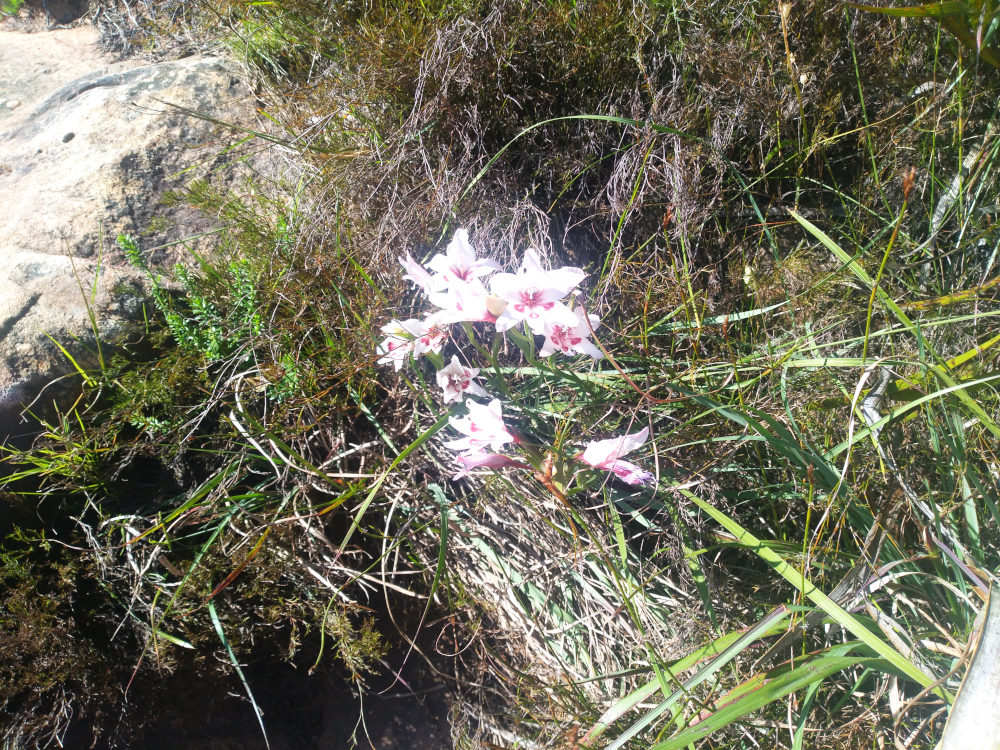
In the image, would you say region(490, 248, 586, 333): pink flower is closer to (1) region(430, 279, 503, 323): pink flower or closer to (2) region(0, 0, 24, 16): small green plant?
(1) region(430, 279, 503, 323): pink flower

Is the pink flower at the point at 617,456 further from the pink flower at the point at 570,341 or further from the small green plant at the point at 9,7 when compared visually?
the small green plant at the point at 9,7

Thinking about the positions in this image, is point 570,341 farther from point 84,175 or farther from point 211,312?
point 84,175

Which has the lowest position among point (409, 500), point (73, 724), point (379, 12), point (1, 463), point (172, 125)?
point (73, 724)

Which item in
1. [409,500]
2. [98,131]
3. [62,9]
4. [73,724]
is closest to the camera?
[73,724]

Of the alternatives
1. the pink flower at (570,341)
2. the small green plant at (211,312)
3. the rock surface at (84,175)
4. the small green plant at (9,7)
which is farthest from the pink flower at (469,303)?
the small green plant at (9,7)

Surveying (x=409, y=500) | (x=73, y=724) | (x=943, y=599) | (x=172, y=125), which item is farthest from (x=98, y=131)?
(x=943, y=599)

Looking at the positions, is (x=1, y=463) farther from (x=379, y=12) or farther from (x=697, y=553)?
(x=697, y=553)
